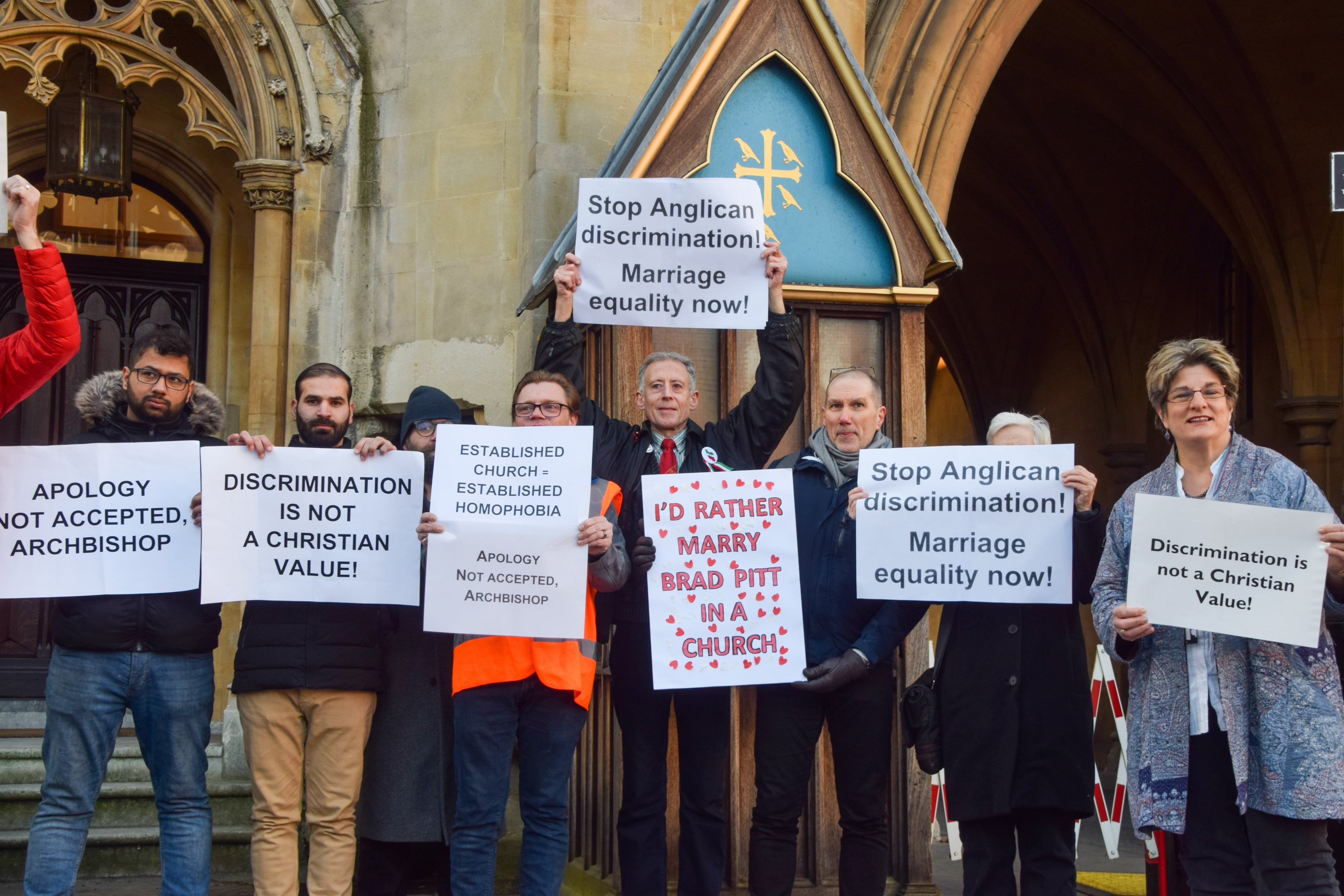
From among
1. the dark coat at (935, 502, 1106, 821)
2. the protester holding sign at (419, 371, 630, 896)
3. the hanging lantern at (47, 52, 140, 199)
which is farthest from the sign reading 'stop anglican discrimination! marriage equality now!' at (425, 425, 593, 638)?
the hanging lantern at (47, 52, 140, 199)

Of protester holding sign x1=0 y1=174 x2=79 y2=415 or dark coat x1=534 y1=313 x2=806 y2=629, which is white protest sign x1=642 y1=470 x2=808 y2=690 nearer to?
dark coat x1=534 y1=313 x2=806 y2=629

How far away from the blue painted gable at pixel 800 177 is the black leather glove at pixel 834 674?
1.85m

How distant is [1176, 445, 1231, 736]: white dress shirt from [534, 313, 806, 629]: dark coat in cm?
147

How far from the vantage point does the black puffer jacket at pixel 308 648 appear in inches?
171

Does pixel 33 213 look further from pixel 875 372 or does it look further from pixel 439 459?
pixel 875 372

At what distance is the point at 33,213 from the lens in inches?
167

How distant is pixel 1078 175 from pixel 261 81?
35.2ft

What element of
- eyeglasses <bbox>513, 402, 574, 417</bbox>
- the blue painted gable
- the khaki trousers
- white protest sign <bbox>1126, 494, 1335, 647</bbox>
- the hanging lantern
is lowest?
the khaki trousers

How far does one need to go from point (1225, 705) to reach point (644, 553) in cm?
177

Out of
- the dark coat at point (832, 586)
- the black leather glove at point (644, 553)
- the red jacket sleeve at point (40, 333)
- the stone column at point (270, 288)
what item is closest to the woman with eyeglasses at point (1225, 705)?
the dark coat at point (832, 586)

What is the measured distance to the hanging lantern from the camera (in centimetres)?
704

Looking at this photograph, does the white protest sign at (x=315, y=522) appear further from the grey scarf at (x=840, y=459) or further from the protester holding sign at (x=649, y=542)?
the grey scarf at (x=840, y=459)

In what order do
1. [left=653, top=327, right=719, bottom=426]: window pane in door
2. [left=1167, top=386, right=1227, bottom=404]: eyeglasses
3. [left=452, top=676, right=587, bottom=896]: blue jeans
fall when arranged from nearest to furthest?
1. [left=1167, top=386, right=1227, bottom=404]: eyeglasses
2. [left=452, top=676, right=587, bottom=896]: blue jeans
3. [left=653, top=327, right=719, bottom=426]: window pane in door

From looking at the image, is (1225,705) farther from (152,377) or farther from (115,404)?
(115,404)
